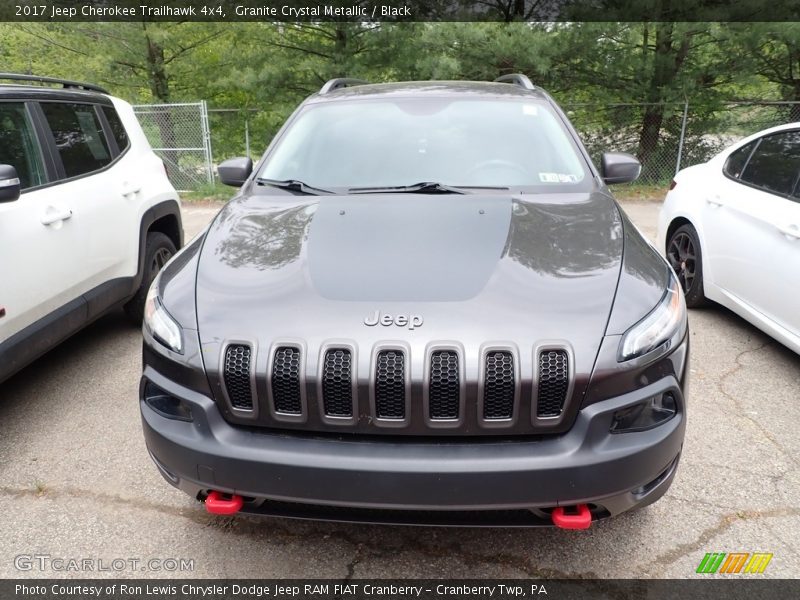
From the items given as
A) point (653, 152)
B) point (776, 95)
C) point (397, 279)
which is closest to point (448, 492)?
point (397, 279)

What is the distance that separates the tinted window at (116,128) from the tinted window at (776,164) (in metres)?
4.58

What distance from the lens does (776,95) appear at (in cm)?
1191

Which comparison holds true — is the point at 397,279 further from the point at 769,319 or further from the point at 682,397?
the point at 769,319

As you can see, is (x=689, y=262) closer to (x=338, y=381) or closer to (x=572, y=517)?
(x=572, y=517)

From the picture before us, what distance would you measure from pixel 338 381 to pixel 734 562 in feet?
5.54

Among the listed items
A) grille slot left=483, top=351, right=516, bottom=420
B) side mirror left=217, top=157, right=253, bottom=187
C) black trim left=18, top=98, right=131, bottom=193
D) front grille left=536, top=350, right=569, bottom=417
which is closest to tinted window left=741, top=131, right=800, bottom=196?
front grille left=536, top=350, right=569, bottom=417

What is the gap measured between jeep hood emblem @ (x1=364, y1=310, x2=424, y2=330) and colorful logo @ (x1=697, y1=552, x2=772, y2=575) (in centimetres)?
146

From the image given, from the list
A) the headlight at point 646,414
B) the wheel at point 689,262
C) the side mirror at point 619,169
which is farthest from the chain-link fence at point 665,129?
the headlight at point 646,414

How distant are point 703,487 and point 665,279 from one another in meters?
1.10

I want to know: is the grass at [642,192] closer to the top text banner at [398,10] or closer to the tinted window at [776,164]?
the top text banner at [398,10]

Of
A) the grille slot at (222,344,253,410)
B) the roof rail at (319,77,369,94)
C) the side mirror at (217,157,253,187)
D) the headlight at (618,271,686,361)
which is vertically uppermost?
the roof rail at (319,77,369,94)

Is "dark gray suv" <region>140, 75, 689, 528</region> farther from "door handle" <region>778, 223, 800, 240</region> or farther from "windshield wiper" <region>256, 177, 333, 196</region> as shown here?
"door handle" <region>778, 223, 800, 240</region>

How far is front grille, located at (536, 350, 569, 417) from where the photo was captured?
5.97ft

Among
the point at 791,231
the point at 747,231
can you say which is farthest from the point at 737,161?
the point at 791,231
